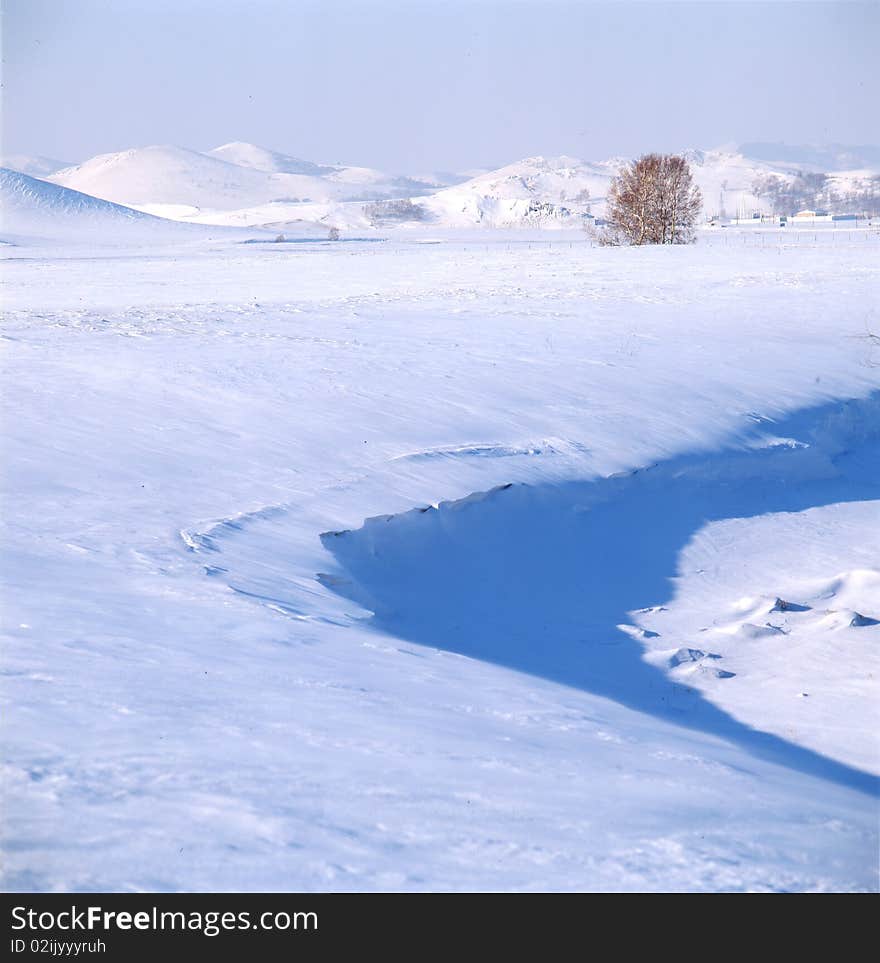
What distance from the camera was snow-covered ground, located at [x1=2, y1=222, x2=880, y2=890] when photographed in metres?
3.72

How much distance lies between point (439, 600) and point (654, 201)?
146 feet

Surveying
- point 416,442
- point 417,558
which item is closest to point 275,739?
point 417,558

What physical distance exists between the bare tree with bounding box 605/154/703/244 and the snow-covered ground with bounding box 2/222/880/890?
3145cm

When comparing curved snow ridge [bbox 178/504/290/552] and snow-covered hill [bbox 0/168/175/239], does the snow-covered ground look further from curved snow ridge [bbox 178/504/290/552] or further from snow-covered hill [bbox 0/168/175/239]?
snow-covered hill [bbox 0/168/175/239]

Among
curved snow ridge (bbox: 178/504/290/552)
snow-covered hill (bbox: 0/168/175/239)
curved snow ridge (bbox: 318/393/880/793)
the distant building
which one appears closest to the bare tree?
curved snow ridge (bbox: 318/393/880/793)

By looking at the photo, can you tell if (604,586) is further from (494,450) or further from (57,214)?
(57,214)

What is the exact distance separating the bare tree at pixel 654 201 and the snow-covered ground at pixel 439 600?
1238 inches

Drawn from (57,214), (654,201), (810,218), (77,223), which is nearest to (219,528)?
(654,201)

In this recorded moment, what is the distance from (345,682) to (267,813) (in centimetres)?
153

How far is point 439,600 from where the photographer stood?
8.42 meters

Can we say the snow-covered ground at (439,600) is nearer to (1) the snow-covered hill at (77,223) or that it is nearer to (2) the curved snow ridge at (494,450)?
(2) the curved snow ridge at (494,450)

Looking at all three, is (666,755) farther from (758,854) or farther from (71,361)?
(71,361)
